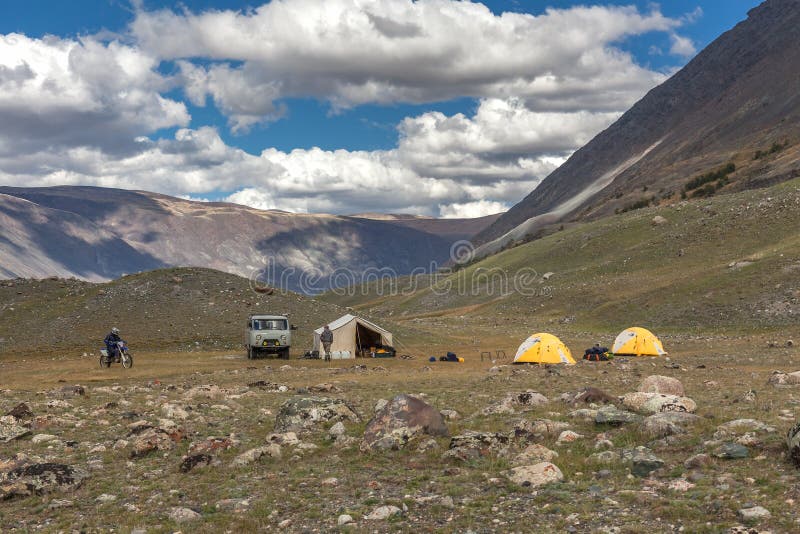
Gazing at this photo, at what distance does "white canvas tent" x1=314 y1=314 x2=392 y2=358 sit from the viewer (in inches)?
1754

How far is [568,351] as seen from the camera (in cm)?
3853

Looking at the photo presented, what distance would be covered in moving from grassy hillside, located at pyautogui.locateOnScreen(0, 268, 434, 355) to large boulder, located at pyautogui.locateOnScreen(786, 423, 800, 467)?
41671 millimetres

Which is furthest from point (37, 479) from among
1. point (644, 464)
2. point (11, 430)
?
point (644, 464)

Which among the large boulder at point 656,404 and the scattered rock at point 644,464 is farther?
the large boulder at point 656,404

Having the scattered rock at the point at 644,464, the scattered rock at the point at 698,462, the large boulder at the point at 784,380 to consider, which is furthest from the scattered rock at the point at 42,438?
the large boulder at the point at 784,380

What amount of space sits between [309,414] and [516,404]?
5.99 meters

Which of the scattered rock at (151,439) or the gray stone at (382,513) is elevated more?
the scattered rock at (151,439)

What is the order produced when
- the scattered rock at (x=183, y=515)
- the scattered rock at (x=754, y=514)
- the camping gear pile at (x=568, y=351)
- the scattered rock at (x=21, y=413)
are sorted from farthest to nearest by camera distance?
the camping gear pile at (x=568, y=351), the scattered rock at (x=21, y=413), the scattered rock at (x=183, y=515), the scattered rock at (x=754, y=514)

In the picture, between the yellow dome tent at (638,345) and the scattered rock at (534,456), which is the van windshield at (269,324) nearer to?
the yellow dome tent at (638,345)

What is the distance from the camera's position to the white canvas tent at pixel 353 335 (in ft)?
146

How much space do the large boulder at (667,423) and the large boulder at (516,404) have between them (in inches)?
160

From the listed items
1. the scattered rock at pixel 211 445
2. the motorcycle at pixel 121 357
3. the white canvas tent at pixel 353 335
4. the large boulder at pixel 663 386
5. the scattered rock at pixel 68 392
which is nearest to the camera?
the scattered rock at pixel 211 445

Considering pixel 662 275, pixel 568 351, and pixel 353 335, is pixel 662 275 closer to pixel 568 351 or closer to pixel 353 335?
pixel 568 351

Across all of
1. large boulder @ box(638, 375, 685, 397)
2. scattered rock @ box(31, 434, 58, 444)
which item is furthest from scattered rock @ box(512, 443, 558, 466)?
scattered rock @ box(31, 434, 58, 444)
